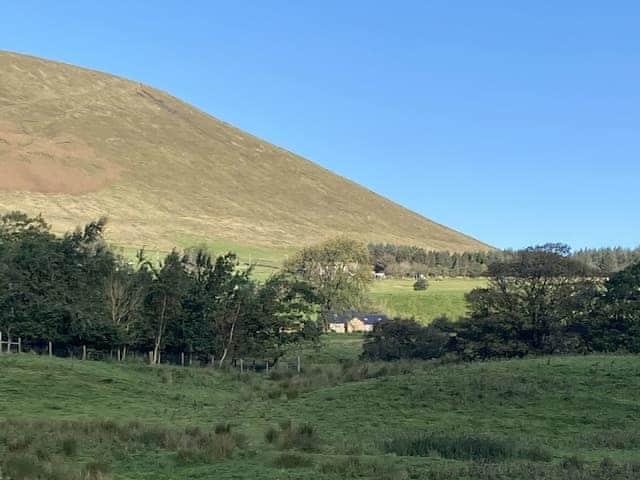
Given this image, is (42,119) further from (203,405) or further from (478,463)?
(478,463)

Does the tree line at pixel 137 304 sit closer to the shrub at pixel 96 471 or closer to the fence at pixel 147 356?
the fence at pixel 147 356

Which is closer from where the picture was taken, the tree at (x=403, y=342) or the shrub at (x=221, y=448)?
the shrub at (x=221, y=448)

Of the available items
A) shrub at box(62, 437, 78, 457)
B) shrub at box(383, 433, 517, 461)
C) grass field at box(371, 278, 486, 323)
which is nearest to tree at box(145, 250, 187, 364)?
shrub at box(62, 437, 78, 457)

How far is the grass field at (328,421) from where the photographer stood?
15.2 metres

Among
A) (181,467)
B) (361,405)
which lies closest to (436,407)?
(361,405)

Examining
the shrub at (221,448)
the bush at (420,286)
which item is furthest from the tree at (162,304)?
the bush at (420,286)

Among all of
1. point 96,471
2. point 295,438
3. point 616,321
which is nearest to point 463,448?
point 295,438

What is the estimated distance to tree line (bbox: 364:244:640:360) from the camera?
5156 cm

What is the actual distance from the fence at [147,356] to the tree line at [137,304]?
0.33 m

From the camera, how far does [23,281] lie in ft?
173

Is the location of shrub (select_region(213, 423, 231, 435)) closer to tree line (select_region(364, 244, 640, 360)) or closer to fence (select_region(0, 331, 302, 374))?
fence (select_region(0, 331, 302, 374))

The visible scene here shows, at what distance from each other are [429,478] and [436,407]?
15.5m

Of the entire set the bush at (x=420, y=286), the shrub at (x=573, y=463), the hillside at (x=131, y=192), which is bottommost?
the shrub at (x=573, y=463)

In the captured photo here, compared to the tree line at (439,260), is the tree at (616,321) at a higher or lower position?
lower
